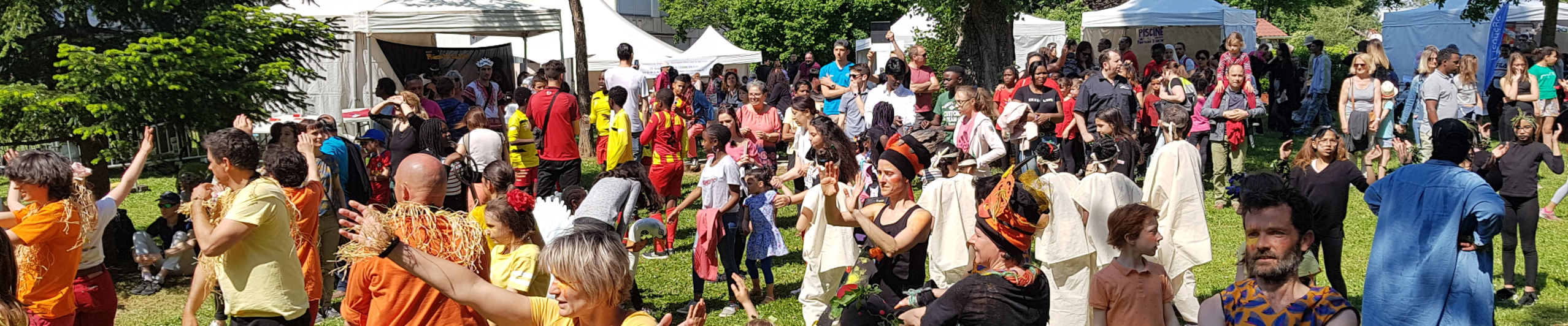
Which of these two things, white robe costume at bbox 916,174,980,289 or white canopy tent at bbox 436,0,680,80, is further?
white canopy tent at bbox 436,0,680,80

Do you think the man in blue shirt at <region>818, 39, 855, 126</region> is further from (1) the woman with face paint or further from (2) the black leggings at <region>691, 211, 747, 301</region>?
(1) the woman with face paint

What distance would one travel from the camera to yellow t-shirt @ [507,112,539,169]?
9.66m

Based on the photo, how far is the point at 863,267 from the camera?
509cm

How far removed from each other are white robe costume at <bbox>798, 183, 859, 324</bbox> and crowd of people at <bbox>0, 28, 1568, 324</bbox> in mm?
14

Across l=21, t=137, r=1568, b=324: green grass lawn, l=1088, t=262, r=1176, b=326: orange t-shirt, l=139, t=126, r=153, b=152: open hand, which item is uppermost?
l=139, t=126, r=153, b=152: open hand

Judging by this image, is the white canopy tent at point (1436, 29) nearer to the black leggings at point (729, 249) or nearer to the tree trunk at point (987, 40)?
the tree trunk at point (987, 40)

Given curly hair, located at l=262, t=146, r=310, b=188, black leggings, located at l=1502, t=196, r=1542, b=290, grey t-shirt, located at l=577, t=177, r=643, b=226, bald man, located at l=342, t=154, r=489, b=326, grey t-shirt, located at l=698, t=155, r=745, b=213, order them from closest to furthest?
bald man, located at l=342, t=154, r=489, b=326 < curly hair, located at l=262, t=146, r=310, b=188 < grey t-shirt, located at l=577, t=177, r=643, b=226 < black leggings, located at l=1502, t=196, r=1542, b=290 < grey t-shirt, located at l=698, t=155, r=745, b=213

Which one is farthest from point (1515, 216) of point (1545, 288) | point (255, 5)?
point (255, 5)

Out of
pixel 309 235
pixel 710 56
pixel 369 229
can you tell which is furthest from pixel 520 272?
pixel 710 56

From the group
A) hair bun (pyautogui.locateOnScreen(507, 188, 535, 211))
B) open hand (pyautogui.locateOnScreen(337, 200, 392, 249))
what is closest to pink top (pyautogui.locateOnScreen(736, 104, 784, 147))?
hair bun (pyautogui.locateOnScreen(507, 188, 535, 211))

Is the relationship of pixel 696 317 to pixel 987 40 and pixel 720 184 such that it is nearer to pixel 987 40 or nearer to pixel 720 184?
pixel 720 184

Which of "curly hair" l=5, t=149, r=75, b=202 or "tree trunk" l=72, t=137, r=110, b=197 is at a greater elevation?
"curly hair" l=5, t=149, r=75, b=202

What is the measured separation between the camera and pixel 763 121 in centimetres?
1073

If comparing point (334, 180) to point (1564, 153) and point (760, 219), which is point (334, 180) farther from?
point (1564, 153)
